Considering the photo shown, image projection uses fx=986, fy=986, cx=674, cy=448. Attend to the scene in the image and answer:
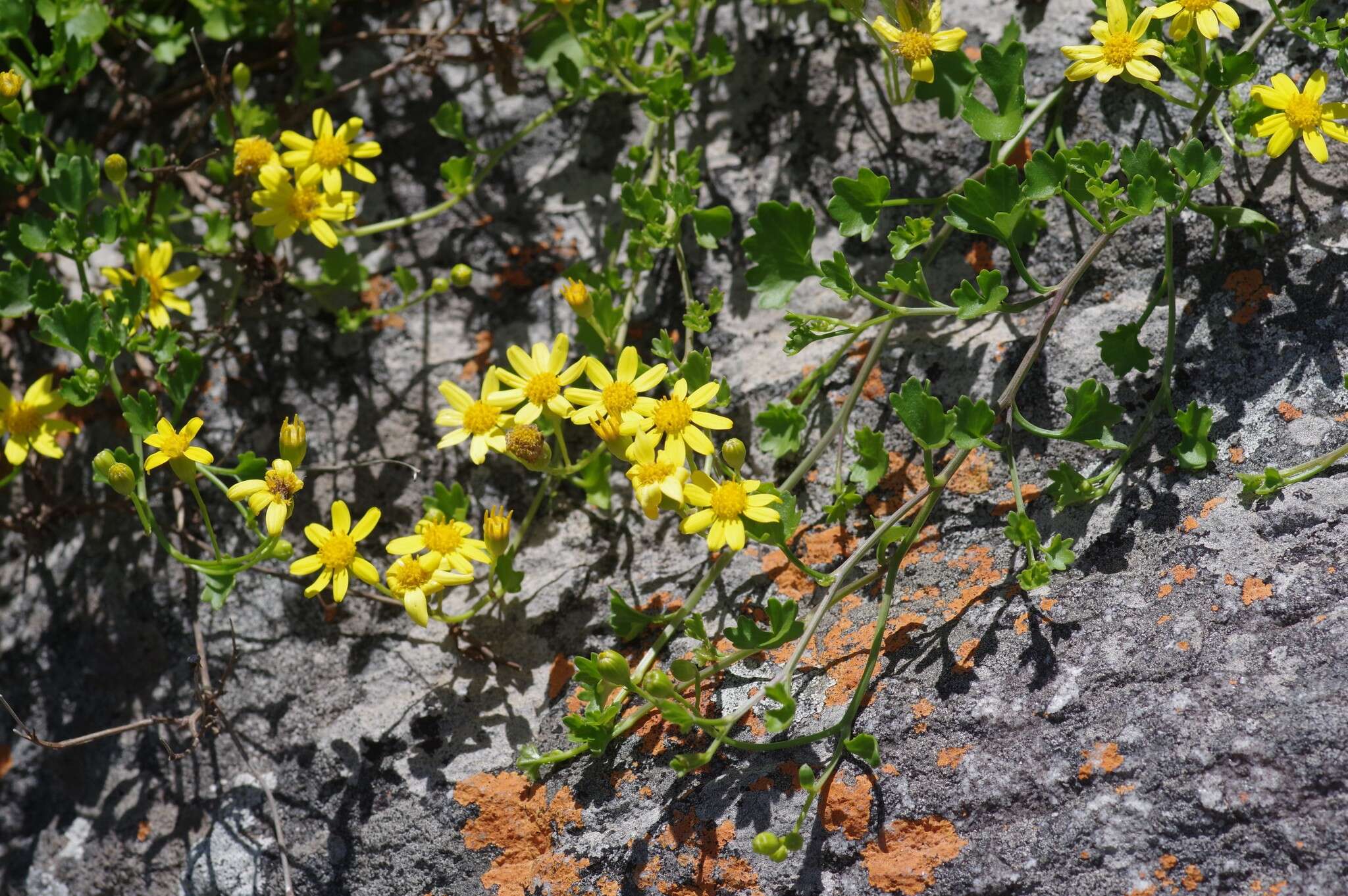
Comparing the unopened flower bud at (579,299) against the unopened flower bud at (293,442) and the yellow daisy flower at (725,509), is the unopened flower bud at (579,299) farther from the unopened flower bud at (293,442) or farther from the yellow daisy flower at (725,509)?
the unopened flower bud at (293,442)

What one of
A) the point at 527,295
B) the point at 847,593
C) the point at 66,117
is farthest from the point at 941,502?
the point at 66,117

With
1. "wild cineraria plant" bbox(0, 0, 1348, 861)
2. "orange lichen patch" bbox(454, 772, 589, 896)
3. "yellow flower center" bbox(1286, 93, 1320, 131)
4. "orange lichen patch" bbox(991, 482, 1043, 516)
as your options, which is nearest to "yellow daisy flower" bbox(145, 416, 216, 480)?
"wild cineraria plant" bbox(0, 0, 1348, 861)

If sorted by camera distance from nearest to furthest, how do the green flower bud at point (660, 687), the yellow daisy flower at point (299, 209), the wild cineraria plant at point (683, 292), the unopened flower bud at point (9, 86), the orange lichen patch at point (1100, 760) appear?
the orange lichen patch at point (1100, 760)
the green flower bud at point (660, 687)
the wild cineraria plant at point (683, 292)
the unopened flower bud at point (9, 86)
the yellow daisy flower at point (299, 209)

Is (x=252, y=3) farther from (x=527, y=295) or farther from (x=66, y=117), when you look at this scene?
(x=527, y=295)

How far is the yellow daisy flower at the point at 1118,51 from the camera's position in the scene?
2006mm

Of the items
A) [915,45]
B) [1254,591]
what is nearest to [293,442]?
[915,45]

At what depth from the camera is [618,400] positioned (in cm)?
207

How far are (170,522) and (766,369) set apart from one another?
1566 millimetres

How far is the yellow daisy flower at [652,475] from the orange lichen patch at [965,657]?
0.59m

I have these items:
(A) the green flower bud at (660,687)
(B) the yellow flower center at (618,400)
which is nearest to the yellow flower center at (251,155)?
(B) the yellow flower center at (618,400)

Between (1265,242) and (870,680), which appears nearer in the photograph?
(870,680)

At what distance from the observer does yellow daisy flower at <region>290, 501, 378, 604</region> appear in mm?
2100

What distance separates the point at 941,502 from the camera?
2.09m

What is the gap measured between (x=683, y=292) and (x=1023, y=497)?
38.4 inches
